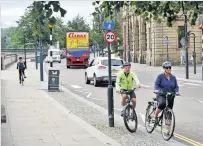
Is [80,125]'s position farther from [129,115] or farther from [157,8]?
[157,8]

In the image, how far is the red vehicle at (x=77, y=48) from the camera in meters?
51.1

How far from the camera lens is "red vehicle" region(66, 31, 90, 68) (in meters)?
51.1

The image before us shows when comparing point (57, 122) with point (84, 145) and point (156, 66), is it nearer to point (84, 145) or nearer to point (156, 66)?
point (84, 145)

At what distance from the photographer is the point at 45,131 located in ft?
33.7

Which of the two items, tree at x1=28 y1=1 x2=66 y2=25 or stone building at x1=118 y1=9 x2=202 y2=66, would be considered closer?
tree at x1=28 y1=1 x2=66 y2=25

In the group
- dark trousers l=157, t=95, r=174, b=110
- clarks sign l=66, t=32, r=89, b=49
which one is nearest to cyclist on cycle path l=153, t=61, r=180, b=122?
dark trousers l=157, t=95, r=174, b=110

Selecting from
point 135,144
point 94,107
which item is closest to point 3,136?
point 135,144

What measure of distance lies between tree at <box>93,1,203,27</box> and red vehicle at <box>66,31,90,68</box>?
4387 cm

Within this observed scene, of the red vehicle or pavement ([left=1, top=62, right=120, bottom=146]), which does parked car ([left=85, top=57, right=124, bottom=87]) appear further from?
the red vehicle

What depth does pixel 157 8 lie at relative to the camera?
6879 mm

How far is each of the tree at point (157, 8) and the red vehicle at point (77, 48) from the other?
43.9 meters

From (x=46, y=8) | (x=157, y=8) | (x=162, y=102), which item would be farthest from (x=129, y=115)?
(x=46, y=8)

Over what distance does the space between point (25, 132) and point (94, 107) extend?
5.87m

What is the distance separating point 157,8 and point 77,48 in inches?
1762
